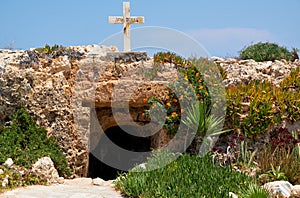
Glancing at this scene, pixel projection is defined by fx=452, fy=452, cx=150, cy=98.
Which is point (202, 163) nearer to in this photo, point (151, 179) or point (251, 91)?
point (151, 179)

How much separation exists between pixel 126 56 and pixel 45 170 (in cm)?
363

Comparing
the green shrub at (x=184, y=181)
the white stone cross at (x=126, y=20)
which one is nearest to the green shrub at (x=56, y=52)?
the white stone cross at (x=126, y=20)

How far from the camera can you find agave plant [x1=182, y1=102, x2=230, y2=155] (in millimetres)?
11180

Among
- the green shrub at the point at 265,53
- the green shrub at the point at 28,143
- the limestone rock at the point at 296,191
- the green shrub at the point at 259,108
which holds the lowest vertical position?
the limestone rock at the point at 296,191

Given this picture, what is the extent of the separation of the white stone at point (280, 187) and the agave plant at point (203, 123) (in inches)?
100

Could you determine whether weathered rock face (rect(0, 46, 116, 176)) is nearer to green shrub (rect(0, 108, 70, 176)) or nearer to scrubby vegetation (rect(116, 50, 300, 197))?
green shrub (rect(0, 108, 70, 176))

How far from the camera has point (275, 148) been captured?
10953 millimetres

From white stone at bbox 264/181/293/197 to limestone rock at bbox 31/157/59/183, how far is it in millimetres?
4627

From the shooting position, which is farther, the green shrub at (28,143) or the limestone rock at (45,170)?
the green shrub at (28,143)

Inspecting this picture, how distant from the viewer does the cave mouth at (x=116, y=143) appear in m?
13.5

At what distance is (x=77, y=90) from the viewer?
451 inches

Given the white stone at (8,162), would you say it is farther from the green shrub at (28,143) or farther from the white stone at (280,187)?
the white stone at (280,187)

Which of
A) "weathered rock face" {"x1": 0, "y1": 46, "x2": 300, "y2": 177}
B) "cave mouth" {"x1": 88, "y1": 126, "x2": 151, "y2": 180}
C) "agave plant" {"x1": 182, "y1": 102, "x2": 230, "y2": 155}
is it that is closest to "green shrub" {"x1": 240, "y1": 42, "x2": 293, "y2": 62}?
"cave mouth" {"x1": 88, "y1": 126, "x2": 151, "y2": 180}

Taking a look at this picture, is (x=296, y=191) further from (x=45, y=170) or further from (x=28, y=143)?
(x=28, y=143)
